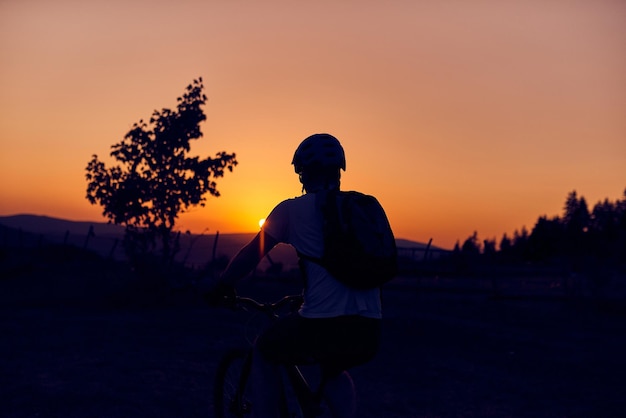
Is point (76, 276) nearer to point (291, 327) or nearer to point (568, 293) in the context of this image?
point (568, 293)

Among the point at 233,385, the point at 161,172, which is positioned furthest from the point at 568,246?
the point at 233,385

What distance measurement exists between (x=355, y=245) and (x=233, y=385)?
186 centimetres

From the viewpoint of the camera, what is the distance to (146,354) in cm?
1116

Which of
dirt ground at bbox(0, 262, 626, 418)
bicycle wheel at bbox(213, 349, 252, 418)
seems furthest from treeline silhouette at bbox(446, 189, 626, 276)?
bicycle wheel at bbox(213, 349, 252, 418)

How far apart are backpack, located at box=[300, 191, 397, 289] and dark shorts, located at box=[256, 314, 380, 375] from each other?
0.21 metres

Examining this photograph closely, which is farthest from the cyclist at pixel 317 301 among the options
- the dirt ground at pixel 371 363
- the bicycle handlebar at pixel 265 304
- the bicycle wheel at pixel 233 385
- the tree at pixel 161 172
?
the tree at pixel 161 172

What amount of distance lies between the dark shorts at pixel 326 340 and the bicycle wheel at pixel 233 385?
2.54ft

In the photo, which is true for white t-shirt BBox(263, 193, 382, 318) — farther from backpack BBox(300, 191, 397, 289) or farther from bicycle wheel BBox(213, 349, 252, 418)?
bicycle wheel BBox(213, 349, 252, 418)

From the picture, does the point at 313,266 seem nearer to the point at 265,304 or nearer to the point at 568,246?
the point at 265,304

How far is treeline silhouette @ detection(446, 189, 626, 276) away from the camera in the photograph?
43.9 meters

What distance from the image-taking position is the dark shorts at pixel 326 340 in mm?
3598

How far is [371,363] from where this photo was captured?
440 inches

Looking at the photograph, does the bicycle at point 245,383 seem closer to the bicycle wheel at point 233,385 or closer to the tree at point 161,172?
the bicycle wheel at point 233,385

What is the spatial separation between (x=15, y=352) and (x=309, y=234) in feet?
29.0
